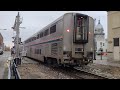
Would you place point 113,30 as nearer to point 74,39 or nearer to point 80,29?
point 80,29

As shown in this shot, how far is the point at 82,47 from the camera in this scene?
1773 centimetres

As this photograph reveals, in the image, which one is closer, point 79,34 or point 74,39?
point 74,39

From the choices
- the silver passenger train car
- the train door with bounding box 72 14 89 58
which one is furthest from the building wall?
the train door with bounding box 72 14 89 58

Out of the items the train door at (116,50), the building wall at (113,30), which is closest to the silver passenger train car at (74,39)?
the train door at (116,50)

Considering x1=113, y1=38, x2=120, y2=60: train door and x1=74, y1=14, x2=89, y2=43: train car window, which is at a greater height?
x1=74, y1=14, x2=89, y2=43: train car window

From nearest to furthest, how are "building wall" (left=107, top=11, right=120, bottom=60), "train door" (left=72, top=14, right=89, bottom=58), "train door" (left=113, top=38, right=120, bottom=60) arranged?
1. "train door" (left=72, top=14, right=89, bottom=58)
2. "train door" (left=113, top=38, right=120, bottom=60)
3. "building wall" (left=107, top=11, right=120, bottom=60)

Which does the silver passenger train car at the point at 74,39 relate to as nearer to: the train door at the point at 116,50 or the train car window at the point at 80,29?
the train car window at the point at 80,29

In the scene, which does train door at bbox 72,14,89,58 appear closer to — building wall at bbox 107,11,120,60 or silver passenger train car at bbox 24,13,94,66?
silver passenger train car at bbox 24,13,94,66

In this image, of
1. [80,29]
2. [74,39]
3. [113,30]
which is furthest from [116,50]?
[74,39]
